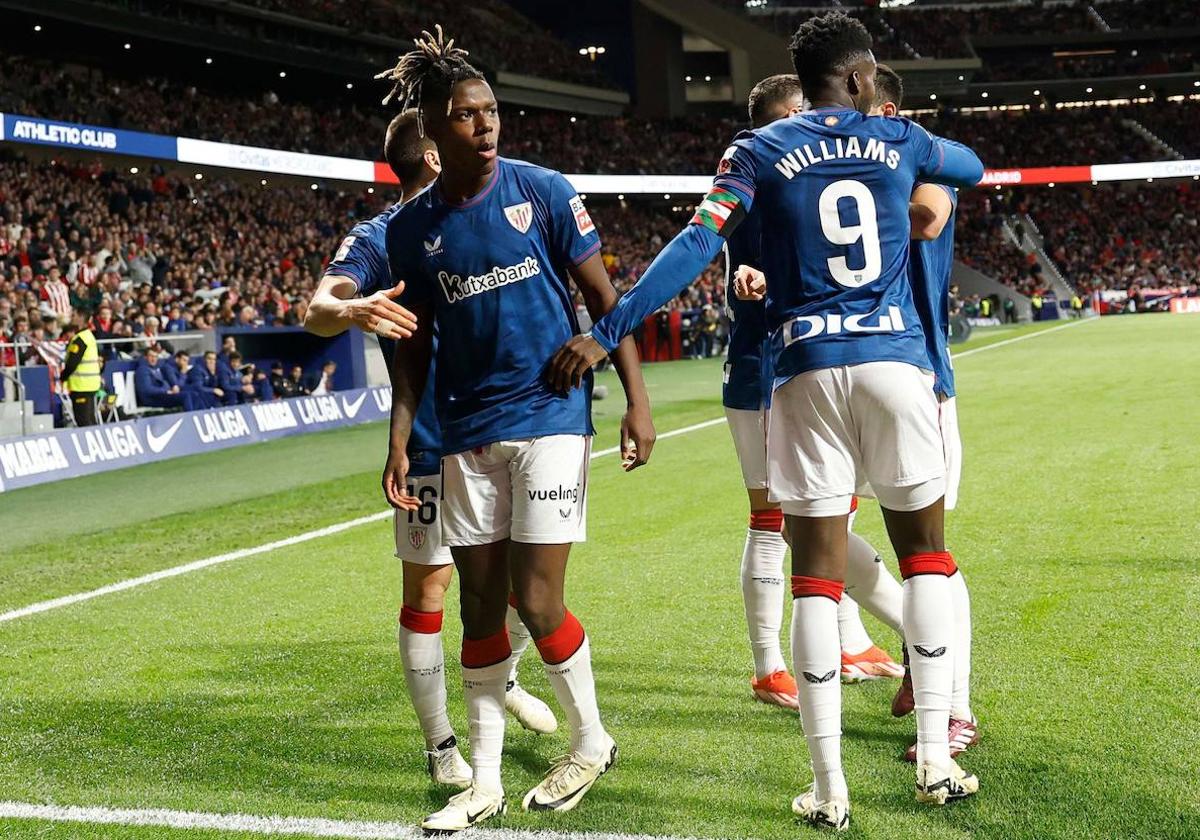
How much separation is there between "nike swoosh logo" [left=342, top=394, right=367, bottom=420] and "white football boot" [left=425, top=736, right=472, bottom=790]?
16.0 meters

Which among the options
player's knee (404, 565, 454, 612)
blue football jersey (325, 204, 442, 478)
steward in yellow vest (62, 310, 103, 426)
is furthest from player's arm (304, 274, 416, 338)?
steward in yellow vest (62, 310, 103, 426)

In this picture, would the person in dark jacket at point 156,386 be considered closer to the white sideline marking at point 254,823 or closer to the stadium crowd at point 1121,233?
the white sideline marking at point 254,823

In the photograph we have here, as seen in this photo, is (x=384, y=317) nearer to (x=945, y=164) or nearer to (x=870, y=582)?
(x=945, y=164)

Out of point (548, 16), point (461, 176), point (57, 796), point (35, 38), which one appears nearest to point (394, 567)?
point (57, 796)

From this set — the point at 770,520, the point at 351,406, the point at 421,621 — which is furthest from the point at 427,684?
the point at 351,406

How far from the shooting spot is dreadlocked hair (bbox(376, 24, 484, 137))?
3.84 m

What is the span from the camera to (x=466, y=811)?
392 centimetres

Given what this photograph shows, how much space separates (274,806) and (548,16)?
64242 mm

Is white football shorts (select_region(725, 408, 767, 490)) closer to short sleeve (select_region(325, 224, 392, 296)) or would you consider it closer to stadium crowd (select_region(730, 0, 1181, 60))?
short sleeve (select_region(325, 224, 392, 296))

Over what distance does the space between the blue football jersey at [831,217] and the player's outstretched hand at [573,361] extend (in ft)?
1.60

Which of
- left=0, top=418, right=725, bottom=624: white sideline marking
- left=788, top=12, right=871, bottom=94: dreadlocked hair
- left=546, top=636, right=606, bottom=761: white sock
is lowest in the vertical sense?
left=0, top=418, right=725, bottom=624: white sideline marking

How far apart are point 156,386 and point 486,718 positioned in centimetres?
1545

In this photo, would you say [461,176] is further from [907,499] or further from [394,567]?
[394,567]

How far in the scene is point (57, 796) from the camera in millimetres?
4344
